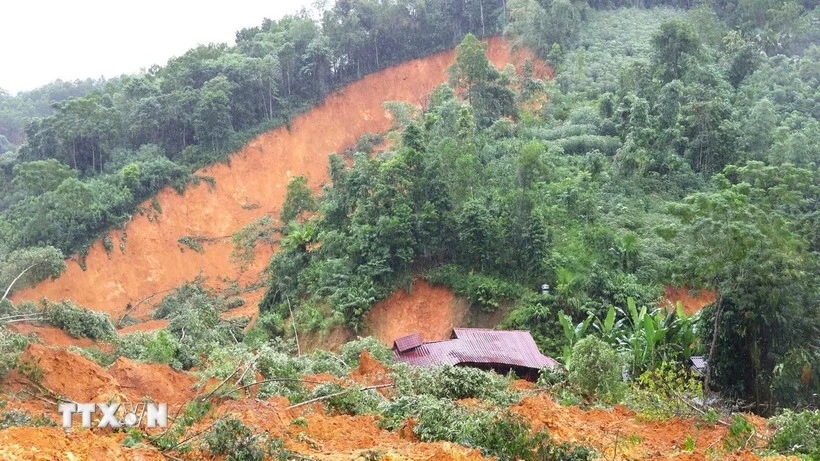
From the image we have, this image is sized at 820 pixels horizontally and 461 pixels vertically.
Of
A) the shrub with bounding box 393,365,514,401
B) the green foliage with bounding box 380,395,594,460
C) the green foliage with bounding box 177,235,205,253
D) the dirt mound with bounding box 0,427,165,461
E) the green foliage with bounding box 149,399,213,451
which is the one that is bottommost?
the green foliage with bounding box 177,235,205,253

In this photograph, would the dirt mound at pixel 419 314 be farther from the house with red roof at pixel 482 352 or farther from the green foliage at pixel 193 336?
the green foliage at pixel 193 336

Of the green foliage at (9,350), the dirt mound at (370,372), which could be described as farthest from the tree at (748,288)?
the green foliage at (9,350)

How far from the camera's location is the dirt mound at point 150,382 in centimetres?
1452

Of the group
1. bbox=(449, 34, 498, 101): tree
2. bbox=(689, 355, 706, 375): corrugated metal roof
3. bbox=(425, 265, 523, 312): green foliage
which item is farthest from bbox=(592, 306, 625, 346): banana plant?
bbox=(449, 34, 498, 101): tree

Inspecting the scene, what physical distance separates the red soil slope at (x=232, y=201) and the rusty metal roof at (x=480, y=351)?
740 inches

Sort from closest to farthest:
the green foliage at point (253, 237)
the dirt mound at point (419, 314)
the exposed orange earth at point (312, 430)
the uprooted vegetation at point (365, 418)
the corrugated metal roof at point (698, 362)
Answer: the exposed orange earth at point (312, 430), the uprooted vegetation at point (365, 418), the corrugated metal roof at point (698, 362), the dirt mound at point (419, 314), the green foliage at point (253, 237)

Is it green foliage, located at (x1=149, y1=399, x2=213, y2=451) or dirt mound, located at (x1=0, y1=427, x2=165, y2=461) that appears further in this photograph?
green foliage, located at (x1=149, y1=399, x2=213, y2=451)

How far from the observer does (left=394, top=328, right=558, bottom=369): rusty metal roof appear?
18.6 m

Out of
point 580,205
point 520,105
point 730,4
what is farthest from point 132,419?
point 730,4

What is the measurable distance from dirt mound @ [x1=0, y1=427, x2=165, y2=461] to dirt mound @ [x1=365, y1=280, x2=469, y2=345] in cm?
1447

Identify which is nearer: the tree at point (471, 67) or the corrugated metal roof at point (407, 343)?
the corrugated metal roof at point (407, 343)

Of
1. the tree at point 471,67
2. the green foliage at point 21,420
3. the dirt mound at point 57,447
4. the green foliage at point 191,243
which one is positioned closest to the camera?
the dirt mound at point 57,447

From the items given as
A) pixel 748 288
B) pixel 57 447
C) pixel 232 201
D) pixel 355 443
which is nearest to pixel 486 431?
pixel 355 443

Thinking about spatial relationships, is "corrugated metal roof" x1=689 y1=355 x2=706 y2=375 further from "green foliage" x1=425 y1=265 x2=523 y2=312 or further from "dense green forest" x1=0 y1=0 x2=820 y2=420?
"green foliage" x1=425 y1=265 x2=523 y2=312
